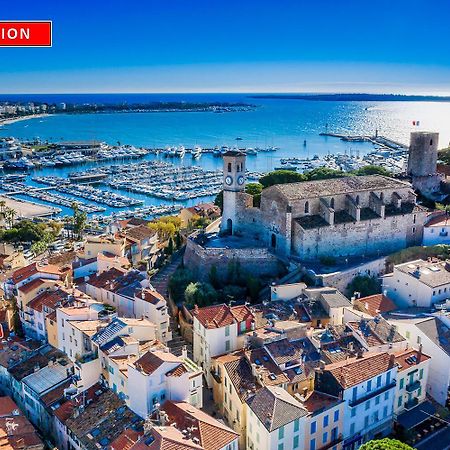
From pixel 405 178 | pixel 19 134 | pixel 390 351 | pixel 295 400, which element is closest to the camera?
pixel 295 400

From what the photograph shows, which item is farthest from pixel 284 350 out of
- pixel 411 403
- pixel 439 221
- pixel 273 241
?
pixel 439 221

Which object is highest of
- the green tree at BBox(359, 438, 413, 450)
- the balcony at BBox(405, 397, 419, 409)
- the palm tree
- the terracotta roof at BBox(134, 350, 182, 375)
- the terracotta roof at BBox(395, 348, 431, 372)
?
the terracotta roof at BBox(134, 350, 182, 375)

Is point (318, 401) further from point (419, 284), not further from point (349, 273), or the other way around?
point (349, 273)

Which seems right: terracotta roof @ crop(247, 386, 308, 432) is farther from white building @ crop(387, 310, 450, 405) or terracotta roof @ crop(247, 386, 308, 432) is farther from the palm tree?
the palm tree

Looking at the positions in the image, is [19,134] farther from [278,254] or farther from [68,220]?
[278,254]

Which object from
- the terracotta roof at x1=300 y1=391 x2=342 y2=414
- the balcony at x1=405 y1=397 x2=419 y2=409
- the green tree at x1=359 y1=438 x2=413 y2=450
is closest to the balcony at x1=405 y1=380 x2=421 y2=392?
the balcony at x1=405 y1=397 x2=419 y2=409

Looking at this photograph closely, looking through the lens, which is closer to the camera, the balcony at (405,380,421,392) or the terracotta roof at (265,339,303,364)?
the terracotta roof at (265,339,303,364)

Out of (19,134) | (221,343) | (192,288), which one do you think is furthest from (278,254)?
(19,134)
